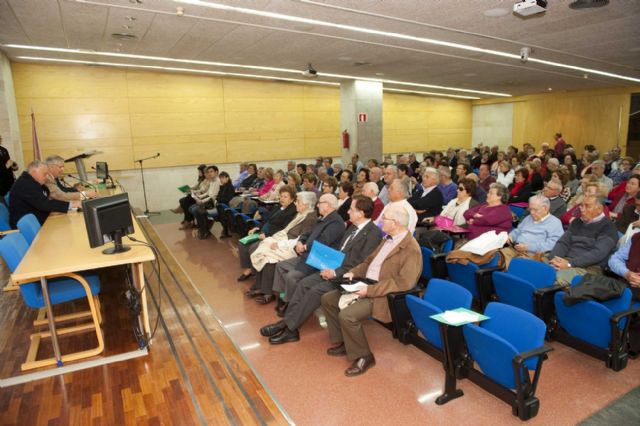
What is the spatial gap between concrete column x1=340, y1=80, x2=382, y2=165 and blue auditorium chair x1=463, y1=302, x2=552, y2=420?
9784 millimetres

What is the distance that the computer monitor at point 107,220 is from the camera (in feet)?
10.9

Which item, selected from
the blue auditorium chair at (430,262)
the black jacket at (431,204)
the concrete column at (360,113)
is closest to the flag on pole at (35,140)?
Answer: the concrete column at (360,113)

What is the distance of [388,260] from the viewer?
11.1 ft

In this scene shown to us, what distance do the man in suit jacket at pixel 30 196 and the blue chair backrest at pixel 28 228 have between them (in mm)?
406

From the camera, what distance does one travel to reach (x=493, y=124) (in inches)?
736

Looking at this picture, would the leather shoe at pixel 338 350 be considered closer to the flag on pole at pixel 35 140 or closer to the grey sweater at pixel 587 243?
the grey sweater at pixel 587 243

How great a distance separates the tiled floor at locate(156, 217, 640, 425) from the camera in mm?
2695

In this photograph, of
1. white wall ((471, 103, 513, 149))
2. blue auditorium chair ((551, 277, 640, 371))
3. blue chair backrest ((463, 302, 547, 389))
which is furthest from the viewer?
white wall ((471, 103, 513, 149))

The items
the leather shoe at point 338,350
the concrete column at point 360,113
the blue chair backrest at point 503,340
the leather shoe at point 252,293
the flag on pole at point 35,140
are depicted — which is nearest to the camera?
the blue chair backrest at point 503,340

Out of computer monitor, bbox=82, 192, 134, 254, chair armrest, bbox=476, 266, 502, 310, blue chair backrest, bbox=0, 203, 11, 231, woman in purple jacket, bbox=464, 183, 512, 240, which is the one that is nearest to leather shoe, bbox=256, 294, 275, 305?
computer monitor, bbox=82, 192, 134, 254

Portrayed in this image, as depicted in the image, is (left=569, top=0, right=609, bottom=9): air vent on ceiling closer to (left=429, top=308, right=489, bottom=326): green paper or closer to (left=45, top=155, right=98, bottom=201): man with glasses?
(left=429, top=308, right=489, bottom=326): green paper

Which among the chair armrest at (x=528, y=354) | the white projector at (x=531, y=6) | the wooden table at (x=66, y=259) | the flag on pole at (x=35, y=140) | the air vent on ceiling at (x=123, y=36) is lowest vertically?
the chair armrest at (x=528, y=354)

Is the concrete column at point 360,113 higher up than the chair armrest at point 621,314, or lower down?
higher up

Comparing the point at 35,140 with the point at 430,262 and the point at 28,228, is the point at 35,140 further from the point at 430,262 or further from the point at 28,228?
the point at 430,262
